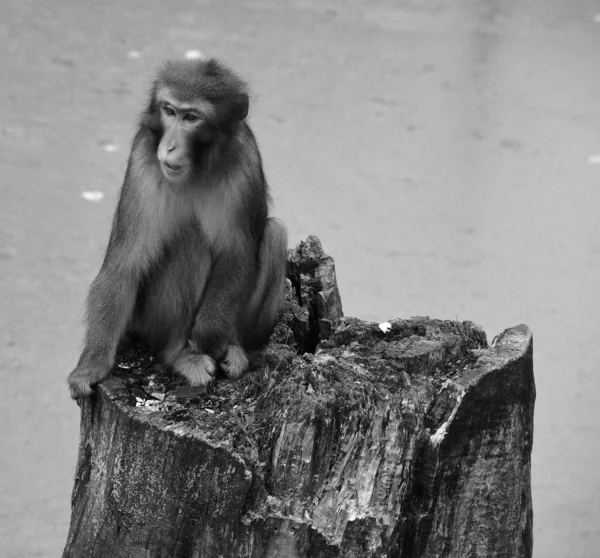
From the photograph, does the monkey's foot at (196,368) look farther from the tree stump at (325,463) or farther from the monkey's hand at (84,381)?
the monkey's hand at (84,381)

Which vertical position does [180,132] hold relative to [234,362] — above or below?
above

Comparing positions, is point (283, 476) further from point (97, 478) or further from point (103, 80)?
point (103, 80)

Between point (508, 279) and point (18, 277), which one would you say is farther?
point (508, 279)

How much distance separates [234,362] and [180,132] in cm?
96

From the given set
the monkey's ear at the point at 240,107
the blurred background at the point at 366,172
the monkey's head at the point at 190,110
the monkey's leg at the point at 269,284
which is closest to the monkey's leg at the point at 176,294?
the monkey's leg at the point at 269,284

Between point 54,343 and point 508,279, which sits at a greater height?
point 508,279

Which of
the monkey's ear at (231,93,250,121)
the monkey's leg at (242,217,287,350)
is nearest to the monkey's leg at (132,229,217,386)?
the monkey's leg at (242,217,287,350)

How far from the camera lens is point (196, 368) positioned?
3854 millimetres

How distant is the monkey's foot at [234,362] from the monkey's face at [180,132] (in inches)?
29.7

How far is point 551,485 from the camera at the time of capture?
7.17 meters

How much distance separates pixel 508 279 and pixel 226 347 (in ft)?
12.2

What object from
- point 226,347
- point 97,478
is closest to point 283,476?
point 97,478

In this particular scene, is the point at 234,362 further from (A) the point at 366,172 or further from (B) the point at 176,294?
(A) the point at 366,172

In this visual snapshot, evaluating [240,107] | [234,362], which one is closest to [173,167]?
[240,107]
